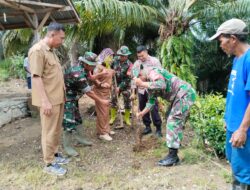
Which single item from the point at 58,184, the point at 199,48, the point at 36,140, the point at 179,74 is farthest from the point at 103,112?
the point at 199,48

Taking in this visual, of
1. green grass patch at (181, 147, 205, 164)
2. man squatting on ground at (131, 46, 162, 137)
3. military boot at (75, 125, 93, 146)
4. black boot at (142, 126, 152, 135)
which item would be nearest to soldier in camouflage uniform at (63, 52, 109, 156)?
military boot at (75, 125, 93, 146)

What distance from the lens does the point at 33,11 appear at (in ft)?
23.0

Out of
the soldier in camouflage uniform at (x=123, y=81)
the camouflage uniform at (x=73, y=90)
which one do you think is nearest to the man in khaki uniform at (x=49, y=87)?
the camouflage uniform at (x=73, y=90)

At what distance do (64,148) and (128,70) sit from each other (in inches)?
81.0

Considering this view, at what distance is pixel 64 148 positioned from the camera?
538 centimetres

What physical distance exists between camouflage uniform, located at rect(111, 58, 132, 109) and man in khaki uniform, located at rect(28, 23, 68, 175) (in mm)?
2363

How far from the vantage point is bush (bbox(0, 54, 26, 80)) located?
40.8 feet

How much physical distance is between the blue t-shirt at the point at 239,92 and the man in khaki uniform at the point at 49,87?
2167 millimetres

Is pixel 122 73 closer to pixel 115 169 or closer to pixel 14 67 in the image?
pixel 115 169

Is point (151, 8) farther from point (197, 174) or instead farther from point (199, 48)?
point (197, 174)

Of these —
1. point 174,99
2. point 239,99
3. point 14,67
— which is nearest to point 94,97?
point 174,99

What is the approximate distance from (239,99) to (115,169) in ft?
7.90

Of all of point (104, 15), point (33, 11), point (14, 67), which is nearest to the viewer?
point (33, 11)

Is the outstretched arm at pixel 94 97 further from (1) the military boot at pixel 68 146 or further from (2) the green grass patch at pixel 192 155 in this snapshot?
(2) the green grass patch at pixel 192 155
